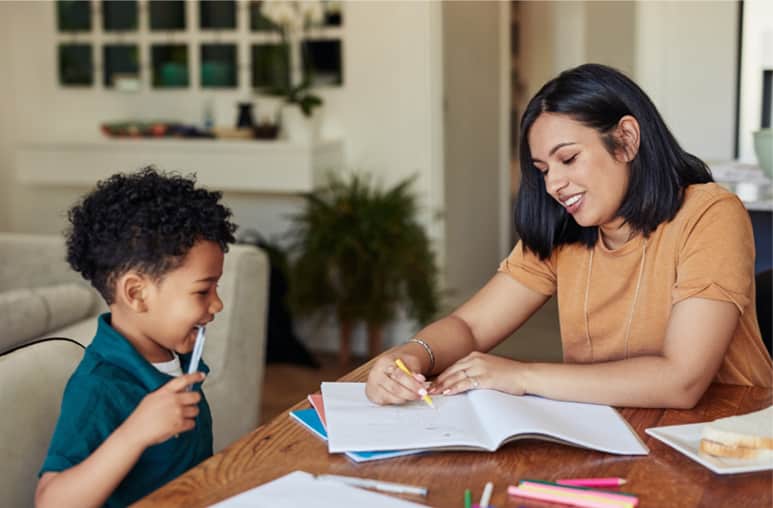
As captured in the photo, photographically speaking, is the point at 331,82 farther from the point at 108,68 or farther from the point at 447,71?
the point at 108,68

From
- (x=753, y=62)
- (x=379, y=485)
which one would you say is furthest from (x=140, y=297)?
(x=753, y=62)

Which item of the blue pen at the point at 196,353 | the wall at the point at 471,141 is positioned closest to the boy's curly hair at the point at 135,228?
the blue pen at the point at 196,353

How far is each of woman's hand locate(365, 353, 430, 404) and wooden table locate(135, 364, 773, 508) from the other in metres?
0.14

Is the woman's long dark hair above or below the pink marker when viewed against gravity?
above

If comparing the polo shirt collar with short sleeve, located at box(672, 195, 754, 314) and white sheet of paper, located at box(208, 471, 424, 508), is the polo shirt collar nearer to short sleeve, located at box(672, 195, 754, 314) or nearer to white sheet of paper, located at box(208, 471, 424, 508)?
white sheet of paper, located at box(208, 471, 424, 508)

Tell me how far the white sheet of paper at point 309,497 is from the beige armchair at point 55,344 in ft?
1.72

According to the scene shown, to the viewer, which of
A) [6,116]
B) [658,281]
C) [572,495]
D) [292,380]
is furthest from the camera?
[6,116]

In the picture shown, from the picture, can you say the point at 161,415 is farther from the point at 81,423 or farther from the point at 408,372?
the point at 408,372

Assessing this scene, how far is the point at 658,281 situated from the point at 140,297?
82 cm

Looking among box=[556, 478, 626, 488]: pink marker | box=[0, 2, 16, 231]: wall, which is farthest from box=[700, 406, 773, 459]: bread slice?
box=[0, 2, 16, 231]: wall

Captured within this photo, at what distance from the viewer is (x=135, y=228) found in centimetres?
143

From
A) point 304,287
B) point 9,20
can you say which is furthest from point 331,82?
point 9,20

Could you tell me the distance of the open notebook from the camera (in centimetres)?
136

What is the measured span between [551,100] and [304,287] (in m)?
2.90
